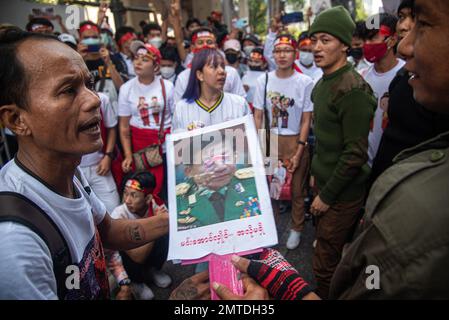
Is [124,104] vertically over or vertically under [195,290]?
over

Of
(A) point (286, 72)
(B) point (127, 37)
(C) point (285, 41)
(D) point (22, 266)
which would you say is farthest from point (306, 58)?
(D) point (22, 266)

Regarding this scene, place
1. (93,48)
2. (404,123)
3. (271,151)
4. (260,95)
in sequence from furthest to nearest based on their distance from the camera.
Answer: (93,48), (260,95), (271,151), (404,123)

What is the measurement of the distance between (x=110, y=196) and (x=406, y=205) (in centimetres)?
304

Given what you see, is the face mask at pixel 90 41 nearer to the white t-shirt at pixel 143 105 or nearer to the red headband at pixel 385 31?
the white t-shirt at pixel 143 105

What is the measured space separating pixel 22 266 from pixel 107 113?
8.85 ft

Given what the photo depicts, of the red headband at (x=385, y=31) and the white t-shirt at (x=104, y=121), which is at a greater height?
the red headband at (x=385, y=31)

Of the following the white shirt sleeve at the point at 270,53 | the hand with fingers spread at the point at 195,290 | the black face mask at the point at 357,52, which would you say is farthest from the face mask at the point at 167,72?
the hand with fingers spread at the point at 195,290

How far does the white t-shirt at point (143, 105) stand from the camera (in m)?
3.49

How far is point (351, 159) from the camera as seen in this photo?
6.78 feet

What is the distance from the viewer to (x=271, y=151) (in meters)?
3.60

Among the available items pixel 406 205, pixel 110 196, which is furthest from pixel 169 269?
pixel 406 205

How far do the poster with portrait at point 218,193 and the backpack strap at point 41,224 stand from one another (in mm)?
396

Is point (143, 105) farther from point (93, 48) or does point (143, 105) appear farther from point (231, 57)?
point (231, 57)
